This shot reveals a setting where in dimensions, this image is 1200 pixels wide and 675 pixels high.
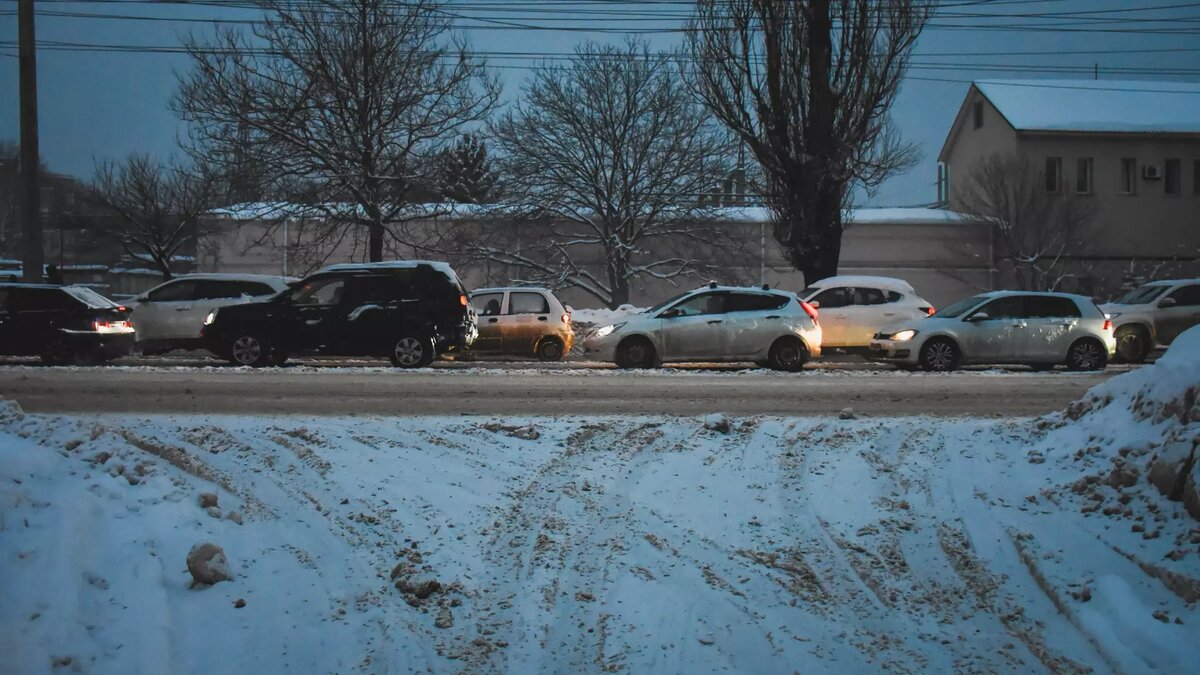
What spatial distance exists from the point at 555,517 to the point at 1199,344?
188 inches

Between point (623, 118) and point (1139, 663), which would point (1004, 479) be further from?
point (623, 118)

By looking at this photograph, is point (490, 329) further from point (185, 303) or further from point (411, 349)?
point (185, 303)

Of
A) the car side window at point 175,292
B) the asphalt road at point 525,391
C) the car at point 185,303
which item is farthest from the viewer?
the car side window at point 175,292

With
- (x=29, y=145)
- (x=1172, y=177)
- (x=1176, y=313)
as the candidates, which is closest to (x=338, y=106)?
(x=29, y=145)

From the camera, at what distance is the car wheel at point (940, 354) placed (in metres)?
17.6

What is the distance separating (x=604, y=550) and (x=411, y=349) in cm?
1180

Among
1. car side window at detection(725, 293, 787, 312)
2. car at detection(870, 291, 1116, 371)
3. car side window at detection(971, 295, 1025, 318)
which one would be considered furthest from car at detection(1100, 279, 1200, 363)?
car side window at detection(725, 293, 787, 312)

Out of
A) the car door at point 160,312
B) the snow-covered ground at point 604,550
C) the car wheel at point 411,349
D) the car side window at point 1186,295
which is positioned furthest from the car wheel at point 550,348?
the car side window at point 1186,295

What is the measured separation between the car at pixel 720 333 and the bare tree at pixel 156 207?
2677 centimetres

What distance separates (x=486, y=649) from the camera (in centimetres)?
496

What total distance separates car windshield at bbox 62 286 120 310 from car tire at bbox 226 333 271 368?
284 cm

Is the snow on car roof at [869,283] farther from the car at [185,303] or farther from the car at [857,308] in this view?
the car at [185,303]

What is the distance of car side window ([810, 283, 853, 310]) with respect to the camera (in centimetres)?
2044

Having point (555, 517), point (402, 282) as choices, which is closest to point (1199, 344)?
point (555, 517)
